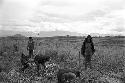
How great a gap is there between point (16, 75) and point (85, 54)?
5713 millimetres

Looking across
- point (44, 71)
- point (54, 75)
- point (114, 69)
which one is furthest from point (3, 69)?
point (114, 69)

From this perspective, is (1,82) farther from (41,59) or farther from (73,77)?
(73,77)

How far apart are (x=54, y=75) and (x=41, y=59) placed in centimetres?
156

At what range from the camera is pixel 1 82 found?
14094 millimetres

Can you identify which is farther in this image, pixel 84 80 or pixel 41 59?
pixel 41 59

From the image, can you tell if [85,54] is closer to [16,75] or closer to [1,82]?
[16,75]

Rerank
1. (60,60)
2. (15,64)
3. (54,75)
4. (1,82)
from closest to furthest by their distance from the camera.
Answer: (1,82)
(54,75)
(15,64)
(60,60)

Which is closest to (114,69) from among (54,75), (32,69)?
(54,75)

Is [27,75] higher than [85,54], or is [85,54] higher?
[85,54]

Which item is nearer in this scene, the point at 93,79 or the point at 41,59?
the point at 93,79

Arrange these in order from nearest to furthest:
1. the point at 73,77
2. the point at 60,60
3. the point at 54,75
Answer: the point at 73,77 < the point at 54,75 < the point at 60,60

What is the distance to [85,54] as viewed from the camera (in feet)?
58.7

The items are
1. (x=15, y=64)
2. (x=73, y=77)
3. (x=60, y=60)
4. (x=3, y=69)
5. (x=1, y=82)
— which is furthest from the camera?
(x=60, y=60)

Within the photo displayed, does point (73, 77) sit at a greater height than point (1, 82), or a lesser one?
greater
